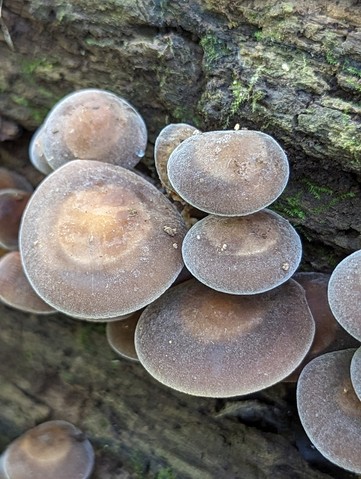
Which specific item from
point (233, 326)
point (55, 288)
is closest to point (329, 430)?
point (233, 326)

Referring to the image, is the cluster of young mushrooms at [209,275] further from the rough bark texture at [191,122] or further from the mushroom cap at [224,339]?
the rough bark texture at [191,122]

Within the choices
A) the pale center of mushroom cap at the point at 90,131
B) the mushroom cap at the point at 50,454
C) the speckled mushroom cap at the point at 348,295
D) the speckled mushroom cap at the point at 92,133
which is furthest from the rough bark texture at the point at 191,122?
the speckled mushroom cap at the point at 348,295

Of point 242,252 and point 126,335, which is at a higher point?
point 242,252

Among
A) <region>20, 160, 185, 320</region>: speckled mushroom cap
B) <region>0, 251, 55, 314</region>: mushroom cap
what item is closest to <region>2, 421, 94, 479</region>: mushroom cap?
<region>0, 251, 55, 314</region>: mushroom cap

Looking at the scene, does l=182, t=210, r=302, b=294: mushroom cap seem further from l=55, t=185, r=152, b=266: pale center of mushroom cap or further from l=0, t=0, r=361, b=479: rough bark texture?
l=0, t=0, r=361, b=479: rough bark texture

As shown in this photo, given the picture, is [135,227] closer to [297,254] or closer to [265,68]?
[297,254]

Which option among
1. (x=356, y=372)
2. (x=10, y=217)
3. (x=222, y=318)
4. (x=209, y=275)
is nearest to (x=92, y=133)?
(x=10, y=217)

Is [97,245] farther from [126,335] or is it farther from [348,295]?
[348,295]
